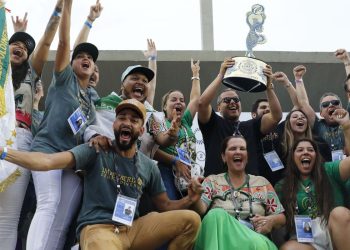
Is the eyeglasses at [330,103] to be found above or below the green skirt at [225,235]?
above

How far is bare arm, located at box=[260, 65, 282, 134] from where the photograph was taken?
496cm

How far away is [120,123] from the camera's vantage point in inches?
152

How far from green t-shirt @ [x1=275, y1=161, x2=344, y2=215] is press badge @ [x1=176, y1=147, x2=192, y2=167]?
31.2 inches

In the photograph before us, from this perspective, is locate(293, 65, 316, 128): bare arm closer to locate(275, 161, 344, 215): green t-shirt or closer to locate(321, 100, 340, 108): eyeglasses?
locate(321, 100, 340, 108): eyeglasses

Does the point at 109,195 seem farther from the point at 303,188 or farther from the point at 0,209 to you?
the point at 303,188

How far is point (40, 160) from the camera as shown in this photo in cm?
341

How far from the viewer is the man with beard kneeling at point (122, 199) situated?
3590mm

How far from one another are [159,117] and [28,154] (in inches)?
58.1

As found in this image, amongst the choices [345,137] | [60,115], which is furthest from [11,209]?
[345,137]

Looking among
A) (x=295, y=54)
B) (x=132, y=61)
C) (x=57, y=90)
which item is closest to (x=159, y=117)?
(x=57, y=90)

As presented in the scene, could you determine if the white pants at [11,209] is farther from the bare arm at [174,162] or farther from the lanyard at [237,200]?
the lanyard at [237,200]

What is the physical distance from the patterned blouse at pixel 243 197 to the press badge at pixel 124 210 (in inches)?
28.6

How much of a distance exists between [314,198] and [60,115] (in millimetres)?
2085

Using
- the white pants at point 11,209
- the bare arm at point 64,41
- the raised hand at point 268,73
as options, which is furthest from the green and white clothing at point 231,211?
the bare arm at point 64,41
